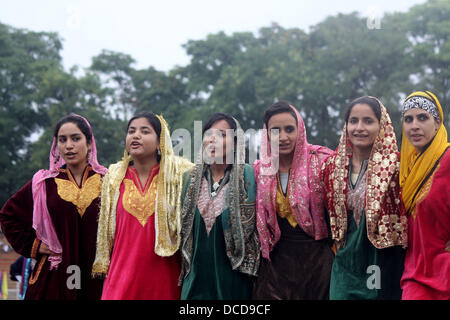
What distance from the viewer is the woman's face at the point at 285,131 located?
14.1ft

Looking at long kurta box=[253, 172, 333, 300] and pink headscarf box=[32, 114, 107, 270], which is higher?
pink headscarf box=[32, 114, 107, 270]

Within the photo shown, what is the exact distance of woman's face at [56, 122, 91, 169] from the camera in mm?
4758

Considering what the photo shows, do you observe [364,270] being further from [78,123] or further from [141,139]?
[78,123]

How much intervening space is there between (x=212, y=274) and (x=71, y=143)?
5.81ft

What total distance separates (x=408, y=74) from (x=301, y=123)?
13.8 m

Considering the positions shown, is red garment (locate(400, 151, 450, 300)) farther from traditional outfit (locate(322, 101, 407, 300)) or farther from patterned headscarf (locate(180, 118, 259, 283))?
patterned headscarf (locate(180, 118, 259, 283))

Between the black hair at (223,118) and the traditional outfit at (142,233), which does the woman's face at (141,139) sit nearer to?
the traditional outfit at (142,233)

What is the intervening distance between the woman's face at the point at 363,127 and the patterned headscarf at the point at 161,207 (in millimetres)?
1503

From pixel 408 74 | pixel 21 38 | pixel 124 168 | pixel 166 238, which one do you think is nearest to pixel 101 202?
pixel 124 168

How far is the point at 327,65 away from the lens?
18328mm

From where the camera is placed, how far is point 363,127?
4.13 meters

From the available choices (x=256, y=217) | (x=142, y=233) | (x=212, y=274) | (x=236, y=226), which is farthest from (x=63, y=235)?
(x=256, y=217)

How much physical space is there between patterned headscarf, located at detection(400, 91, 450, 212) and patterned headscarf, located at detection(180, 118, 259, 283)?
1213mm

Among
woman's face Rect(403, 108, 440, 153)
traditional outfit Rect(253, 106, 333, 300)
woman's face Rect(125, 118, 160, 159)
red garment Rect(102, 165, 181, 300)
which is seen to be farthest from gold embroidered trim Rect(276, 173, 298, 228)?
woman's face Rect(125, 118, 160, 159)
